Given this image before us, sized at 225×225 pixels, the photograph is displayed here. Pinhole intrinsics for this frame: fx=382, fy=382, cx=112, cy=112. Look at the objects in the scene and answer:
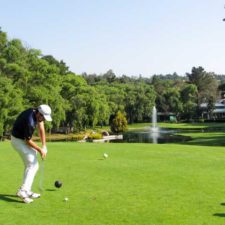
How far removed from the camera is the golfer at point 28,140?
30.0 ft

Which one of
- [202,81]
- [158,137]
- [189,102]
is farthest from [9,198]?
[202,81]

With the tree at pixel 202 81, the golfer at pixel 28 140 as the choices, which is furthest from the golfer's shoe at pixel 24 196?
the tree at pixel 202 81

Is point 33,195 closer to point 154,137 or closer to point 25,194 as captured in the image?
point 25,194

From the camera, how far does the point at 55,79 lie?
198 feet

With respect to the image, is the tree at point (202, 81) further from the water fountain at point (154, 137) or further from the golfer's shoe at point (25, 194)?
the golfer's shoe at point (25, 194)

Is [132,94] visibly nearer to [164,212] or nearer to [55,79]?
[55,79]

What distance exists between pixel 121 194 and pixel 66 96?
72619 mm

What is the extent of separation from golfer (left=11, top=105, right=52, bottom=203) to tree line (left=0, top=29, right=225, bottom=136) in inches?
1625

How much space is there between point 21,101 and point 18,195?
44.3 meters

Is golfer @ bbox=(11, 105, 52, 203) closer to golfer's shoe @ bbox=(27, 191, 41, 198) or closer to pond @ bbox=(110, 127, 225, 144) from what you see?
golfer's shoe @ bbox=(27, 191, 41, 198)

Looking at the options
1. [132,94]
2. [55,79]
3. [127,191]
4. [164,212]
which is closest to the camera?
[164,212]

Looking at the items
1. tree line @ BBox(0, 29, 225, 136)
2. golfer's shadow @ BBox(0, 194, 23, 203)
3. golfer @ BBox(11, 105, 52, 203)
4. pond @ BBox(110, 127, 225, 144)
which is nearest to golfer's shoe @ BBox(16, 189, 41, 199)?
golfer @ BBox(11, 105, 52, 203)

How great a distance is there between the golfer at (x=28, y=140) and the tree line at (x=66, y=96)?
41269 millimetres

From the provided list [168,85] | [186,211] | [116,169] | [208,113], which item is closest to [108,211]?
[186,211]
